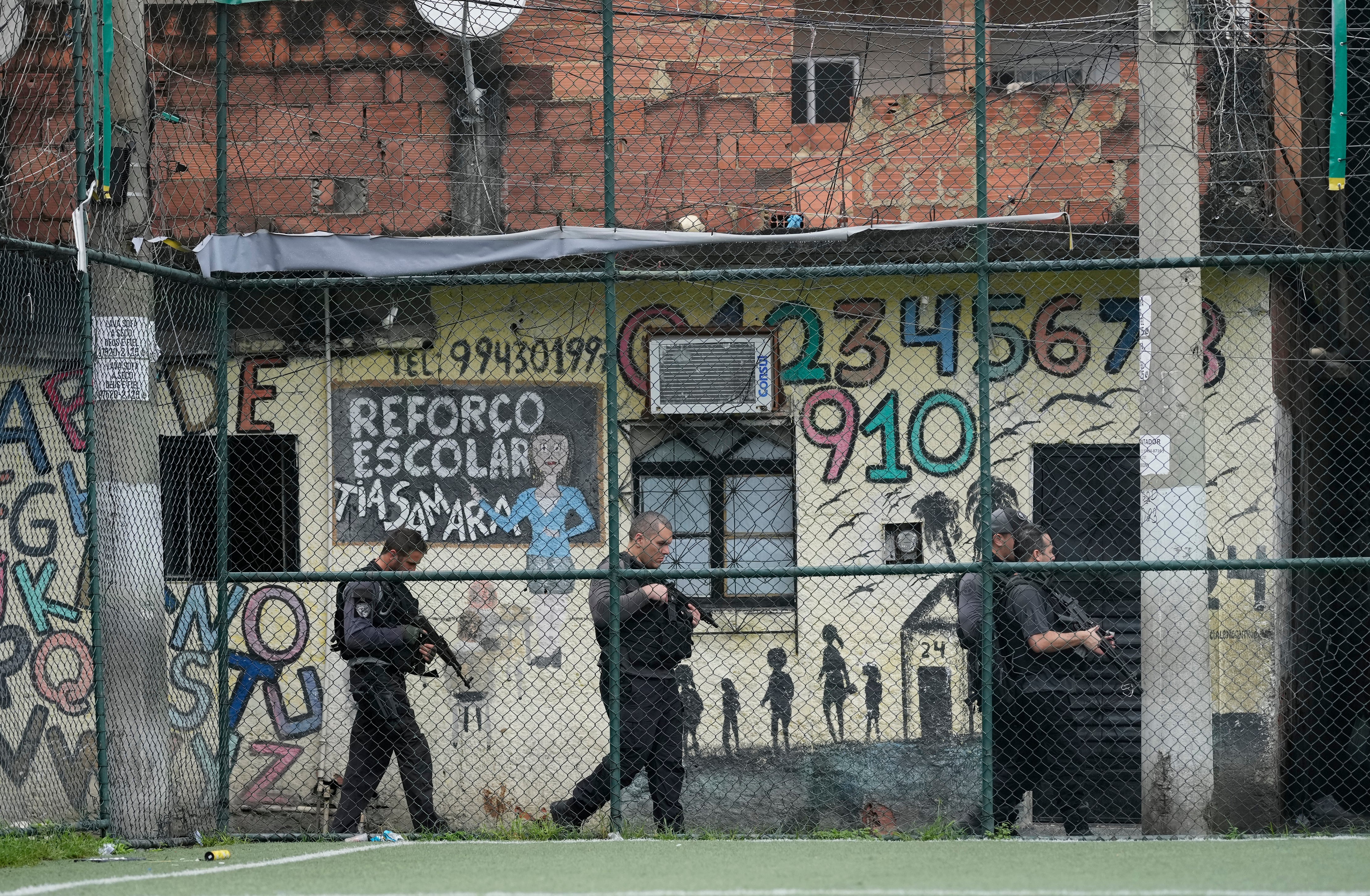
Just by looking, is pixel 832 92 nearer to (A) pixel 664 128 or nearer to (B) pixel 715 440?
(A) pixel 664 128

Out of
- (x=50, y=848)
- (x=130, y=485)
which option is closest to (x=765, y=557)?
(x=130, y=485)

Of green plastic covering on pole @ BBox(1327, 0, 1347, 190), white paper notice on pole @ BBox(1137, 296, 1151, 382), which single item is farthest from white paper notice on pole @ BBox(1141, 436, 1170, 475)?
green plastic covering on pole @ BBox(1327, 0, 1347, 190)

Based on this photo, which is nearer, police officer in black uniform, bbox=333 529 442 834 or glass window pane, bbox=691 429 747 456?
police officer in black uniform, bbox=333 529 442 834

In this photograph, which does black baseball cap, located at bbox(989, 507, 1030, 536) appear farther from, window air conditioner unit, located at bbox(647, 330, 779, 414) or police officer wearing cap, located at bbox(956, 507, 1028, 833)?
window air conditioner unit, located at bbox(647, 330, 779, 414)

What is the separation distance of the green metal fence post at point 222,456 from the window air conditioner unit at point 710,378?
2.64 metres

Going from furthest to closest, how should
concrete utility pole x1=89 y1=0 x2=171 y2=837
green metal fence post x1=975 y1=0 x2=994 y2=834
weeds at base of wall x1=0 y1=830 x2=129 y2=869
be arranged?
concrete utility pole x1=89 y1=0 x2=171 y2=837
green metal fence post x1=975 y1=0 x2=994 y2=834
weeds at base of wall x1=0 y1=830 x2=129 y2=869

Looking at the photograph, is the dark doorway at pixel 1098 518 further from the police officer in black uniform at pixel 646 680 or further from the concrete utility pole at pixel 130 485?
the concrete utility pole at pixel 130 485

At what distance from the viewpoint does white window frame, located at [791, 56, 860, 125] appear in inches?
356

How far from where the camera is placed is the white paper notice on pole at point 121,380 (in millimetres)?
6723

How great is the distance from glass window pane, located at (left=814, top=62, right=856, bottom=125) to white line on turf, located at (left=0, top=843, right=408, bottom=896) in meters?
4.87

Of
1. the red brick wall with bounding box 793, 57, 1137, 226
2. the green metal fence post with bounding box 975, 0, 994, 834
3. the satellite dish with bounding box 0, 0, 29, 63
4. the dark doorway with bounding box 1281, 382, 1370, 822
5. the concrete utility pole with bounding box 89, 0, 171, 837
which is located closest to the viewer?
the green metal fence post with bounding box 975, 0, 994, 834

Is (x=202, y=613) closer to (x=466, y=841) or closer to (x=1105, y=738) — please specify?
(x=466, y=841)

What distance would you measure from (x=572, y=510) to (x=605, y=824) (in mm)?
2164

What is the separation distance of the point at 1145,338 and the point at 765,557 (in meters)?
2.77
